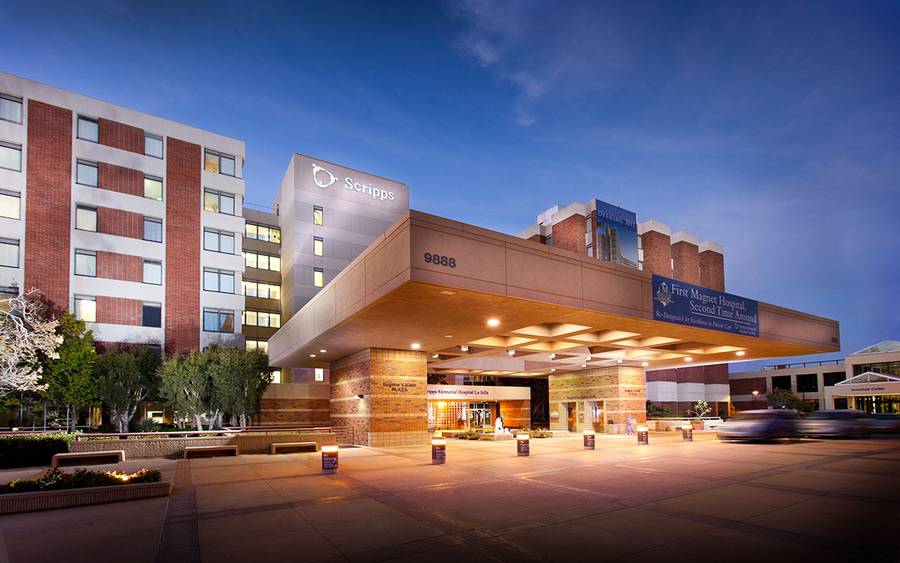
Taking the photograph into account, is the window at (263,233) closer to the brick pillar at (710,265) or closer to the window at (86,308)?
the window at (86,308)

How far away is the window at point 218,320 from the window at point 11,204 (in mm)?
13147

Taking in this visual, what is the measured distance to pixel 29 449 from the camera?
21172 millimetres

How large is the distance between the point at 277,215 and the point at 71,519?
161 feet

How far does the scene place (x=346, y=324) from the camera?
2031 cm

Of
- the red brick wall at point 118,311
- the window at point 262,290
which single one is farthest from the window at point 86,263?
the window at point 262,290

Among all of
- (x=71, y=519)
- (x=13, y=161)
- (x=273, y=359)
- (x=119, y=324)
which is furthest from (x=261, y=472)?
(x=13, y=161)

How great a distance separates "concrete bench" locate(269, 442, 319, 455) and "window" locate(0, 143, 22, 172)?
26.9 meters

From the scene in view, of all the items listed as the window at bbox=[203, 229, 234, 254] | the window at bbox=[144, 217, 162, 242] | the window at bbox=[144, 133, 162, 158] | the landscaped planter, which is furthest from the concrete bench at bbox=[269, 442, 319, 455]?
the window at bbox=[144, 133, 162, 158]

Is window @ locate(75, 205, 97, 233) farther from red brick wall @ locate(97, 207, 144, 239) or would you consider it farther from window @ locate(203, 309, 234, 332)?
window @ locate(203, 309, 234, 332)

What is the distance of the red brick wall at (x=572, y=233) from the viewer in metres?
56.3

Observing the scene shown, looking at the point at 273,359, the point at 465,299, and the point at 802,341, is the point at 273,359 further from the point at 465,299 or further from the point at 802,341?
the point at 802,341

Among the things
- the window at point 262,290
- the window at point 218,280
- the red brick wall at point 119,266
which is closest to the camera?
the red brick wall at point 119,266

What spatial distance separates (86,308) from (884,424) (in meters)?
52.7

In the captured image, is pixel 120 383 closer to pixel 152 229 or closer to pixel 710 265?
pixel 152 229
